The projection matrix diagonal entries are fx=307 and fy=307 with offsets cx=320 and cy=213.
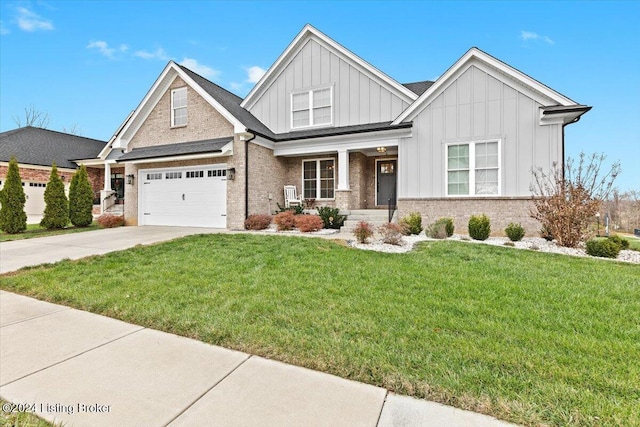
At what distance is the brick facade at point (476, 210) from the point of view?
10336 millimetres

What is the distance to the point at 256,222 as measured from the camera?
39.5 feet

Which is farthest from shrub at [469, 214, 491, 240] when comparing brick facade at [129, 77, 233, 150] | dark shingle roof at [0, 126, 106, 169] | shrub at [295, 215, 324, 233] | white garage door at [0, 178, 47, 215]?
white garage door at [0, 178, 47, 215]

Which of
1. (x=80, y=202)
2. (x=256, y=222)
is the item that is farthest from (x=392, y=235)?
(x=80, y=202)

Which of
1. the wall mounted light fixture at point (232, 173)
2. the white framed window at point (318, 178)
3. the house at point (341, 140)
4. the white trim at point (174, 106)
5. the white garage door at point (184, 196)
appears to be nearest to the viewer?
the house at point (341, 140)

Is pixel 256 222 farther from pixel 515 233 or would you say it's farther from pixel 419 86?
pixel 419 86

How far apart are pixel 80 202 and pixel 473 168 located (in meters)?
17.9

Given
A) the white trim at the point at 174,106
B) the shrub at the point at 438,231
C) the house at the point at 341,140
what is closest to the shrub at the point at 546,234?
the house at the point at 341,140

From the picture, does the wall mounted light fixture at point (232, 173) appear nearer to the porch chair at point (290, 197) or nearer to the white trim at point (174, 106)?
the porch chair at point (290, 197)

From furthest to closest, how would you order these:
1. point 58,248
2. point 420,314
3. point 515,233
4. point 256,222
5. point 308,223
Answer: point 256,222
point 308,223
point 515,233
point 58,248
point 420,314

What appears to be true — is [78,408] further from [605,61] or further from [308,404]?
[605,61]

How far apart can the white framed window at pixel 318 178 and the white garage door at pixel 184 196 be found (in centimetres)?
405

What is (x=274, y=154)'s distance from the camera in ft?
47.2

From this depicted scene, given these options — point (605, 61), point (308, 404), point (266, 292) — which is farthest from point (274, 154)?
point (605, 61)

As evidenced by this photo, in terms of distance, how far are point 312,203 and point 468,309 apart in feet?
37.6
